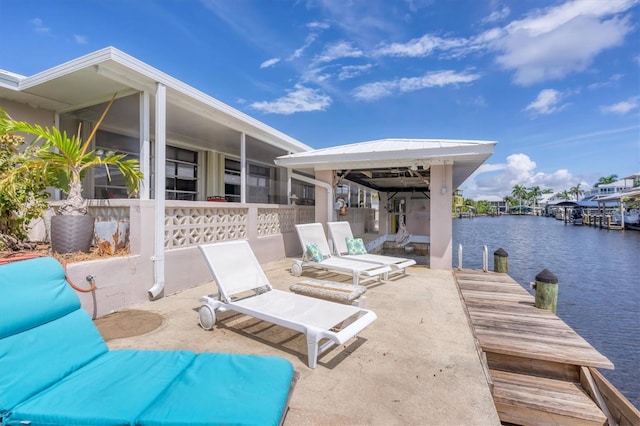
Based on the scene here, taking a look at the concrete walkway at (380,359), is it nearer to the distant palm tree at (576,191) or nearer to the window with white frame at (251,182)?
the window with white frame at (251,182)

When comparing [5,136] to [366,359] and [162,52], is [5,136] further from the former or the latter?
[366,359]

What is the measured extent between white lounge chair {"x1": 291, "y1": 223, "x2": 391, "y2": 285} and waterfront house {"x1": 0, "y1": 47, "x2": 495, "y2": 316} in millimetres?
1548

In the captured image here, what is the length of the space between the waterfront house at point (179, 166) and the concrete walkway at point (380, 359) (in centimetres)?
90

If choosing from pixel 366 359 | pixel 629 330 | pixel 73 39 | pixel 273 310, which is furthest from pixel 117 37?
pixel 629 330

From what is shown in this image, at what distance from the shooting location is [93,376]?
6.96ft

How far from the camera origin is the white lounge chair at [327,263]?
243 inches

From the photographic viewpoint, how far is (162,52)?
28.9ft

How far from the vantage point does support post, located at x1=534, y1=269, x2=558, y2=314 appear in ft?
16.3

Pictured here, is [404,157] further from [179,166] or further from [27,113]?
[27,113]

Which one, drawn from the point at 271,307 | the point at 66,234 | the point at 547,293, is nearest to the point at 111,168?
the point at 66,234

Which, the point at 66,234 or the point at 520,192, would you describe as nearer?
the point at 66,234

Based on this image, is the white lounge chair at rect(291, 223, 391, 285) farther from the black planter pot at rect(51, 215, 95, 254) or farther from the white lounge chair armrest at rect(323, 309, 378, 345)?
the black planter pot at rect(51, 215, 95, 254)

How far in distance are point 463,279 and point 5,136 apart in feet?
30.2

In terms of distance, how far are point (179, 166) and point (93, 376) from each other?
338 inches
